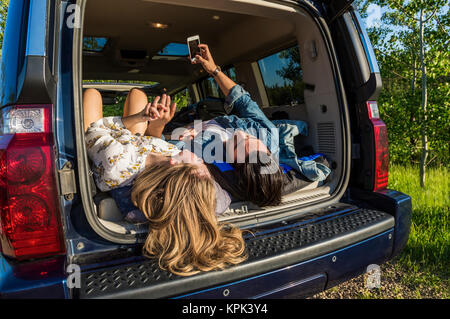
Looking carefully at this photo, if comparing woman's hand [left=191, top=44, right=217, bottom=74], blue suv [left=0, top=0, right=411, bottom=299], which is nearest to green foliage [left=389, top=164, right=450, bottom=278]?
blue suv [left=0, top=0, right=411, bottom=299]

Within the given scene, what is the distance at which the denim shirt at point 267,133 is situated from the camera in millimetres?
2058

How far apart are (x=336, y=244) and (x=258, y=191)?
0.48 meters

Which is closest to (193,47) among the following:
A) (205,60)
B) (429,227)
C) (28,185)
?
(205,60)

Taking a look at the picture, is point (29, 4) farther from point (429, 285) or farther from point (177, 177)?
point (429, 285)

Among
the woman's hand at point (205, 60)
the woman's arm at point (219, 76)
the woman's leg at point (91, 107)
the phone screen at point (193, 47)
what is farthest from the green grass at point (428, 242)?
the phone screen at point (193, 47)

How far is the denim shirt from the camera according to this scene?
2058 mm

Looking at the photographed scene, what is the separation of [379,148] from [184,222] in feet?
4.24

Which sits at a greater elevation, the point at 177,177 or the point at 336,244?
the point at 177,177

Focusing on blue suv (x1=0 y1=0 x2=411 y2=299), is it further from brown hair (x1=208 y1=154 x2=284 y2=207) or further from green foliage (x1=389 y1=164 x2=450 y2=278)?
green foliage (x1=389 y1=164 x2=450 y2=278)

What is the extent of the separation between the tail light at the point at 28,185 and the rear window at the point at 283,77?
2.10 metres

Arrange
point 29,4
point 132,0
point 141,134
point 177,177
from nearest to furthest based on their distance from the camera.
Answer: point 29,4, point 177,177, point 141,134, point 132,0

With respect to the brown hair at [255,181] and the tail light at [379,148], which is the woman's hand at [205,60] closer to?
the brown hair at [255,181]

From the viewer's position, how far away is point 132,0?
260 centimetres
